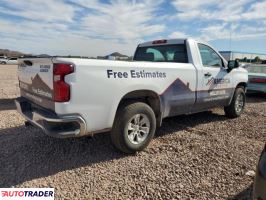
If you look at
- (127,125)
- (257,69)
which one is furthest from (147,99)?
(257,69)

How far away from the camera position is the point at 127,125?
166 inches

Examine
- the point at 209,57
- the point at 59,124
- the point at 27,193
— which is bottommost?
the point at 27,193

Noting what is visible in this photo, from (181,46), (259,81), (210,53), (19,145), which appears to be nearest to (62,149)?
(19,145)

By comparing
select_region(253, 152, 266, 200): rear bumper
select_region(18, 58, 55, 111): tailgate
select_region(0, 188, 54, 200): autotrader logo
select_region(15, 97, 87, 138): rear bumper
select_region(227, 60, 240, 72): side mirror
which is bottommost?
select_region(0, 188, 54, 200): autotrader logo

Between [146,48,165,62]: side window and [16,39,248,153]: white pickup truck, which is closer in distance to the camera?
[16,39,248,153]: white pickup truck

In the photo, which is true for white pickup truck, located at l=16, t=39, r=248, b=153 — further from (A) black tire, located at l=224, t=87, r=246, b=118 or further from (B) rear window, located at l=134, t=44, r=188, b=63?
(A) black tire, located at l=224, t=87, r=246, b=118

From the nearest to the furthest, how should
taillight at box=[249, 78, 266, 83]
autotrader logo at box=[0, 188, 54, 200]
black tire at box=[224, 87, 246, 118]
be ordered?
autotrader logo at box=[0, 188, 54, 200] → black tire at box=[224, 87, 246, 118] → taillight at box=[249, 78, 266, 83]

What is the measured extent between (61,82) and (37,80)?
76 cm

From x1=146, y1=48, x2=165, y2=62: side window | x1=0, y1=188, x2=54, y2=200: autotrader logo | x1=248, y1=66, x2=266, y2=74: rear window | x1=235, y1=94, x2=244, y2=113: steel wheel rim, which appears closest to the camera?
x1=0, y1=188, x2=54, y2=200: autotrader logo

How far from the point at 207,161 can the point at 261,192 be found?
6.11 ft

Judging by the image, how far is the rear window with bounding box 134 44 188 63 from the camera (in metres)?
5.53

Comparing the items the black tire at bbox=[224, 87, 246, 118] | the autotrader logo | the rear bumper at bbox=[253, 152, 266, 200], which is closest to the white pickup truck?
the autotrader logo

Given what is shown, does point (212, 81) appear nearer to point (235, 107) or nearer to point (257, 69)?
point (235, 107)

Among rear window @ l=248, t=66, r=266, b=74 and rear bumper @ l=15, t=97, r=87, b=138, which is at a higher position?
rear window @ l=248, t=66, r=266, b=74
